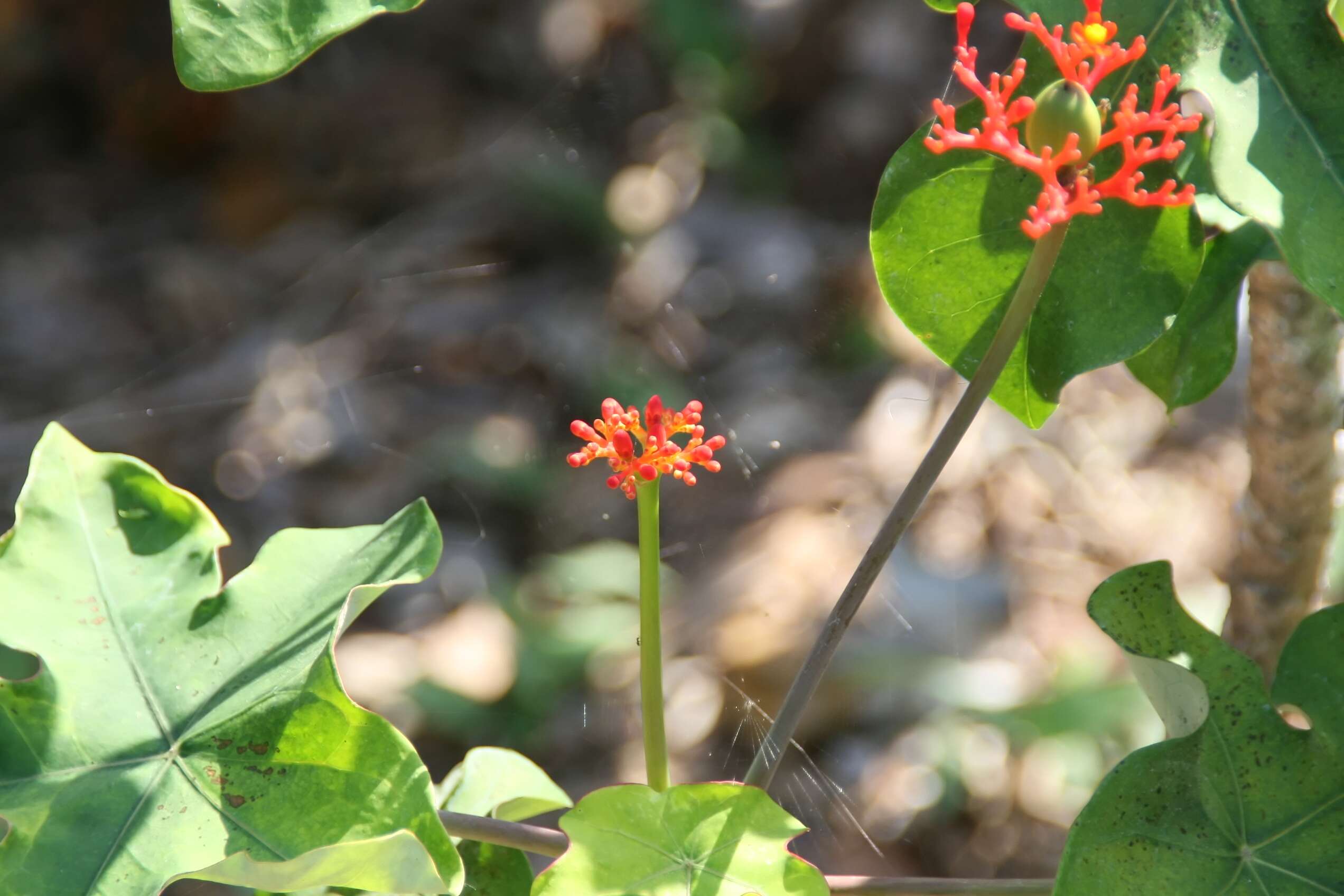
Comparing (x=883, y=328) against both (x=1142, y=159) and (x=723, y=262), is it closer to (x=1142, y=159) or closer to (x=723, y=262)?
(x=723, y=262)

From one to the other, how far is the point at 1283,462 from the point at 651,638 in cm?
59

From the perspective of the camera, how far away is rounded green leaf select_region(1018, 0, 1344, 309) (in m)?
0.59

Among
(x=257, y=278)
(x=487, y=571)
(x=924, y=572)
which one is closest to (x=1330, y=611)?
(x=924, y=572)

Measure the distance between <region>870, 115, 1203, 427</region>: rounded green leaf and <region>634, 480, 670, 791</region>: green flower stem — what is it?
203mm

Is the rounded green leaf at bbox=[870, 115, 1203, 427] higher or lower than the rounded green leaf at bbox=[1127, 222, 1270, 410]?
higher

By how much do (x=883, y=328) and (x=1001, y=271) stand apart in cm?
197

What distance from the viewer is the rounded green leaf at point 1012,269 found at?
643mm

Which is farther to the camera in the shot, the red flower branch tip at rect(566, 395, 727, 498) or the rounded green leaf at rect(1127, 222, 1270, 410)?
the rounded green leaf at rect(1127, 222, 1270, 410)

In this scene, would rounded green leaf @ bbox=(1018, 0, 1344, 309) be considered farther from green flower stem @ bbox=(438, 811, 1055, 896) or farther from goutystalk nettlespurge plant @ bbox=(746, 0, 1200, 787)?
green flower stem @ bbox=(438, 811, 1055, 896)

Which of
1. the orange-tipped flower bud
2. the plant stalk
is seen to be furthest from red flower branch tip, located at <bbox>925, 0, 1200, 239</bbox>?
the plant stalk

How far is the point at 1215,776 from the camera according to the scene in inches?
25.7

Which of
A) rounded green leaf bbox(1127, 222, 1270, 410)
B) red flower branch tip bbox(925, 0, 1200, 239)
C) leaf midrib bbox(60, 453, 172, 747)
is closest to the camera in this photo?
red flower branch tip bbox(925, 0, 1200, 239)

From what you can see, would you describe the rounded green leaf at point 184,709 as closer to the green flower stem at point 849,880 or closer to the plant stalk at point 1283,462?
the green flower stem at point 849,880

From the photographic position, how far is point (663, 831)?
2.06ft
